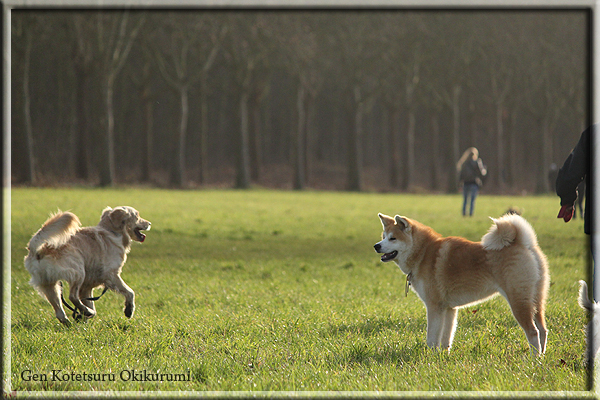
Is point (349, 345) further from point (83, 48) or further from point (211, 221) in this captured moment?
point (83, 48)

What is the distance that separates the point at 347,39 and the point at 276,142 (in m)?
20.6

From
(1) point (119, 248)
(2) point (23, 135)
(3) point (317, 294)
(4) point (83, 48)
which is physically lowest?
(3) point (317, 294)

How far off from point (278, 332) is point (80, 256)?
2326 millimetres

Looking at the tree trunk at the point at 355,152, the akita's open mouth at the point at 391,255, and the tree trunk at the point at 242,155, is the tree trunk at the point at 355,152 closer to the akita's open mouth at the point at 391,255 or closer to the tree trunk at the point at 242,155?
the tree trunk at the point at 242,155

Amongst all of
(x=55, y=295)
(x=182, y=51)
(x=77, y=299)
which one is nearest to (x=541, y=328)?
(x=77, y=299)

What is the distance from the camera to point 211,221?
690 inches

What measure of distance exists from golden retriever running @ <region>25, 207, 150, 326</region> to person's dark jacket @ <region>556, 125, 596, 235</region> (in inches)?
177

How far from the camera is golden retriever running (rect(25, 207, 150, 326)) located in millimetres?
5727

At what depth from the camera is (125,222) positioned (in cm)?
Result: 650

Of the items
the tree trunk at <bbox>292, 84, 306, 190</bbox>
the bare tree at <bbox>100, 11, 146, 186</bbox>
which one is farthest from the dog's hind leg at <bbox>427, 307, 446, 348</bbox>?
the tree trunk at <bbox>292, 84, 306, 190</bbox>

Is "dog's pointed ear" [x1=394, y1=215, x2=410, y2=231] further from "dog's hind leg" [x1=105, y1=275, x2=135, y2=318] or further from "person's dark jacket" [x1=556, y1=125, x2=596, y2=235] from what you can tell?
"dog's hind leg" [x1=105, y1=275, x2=135, y2=318]

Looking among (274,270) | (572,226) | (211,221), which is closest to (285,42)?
(211,221)

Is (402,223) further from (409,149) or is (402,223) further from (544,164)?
(544,164)

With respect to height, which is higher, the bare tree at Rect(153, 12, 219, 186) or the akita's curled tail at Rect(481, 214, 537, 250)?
the bare tree at Rect(153, 12, 219, 186)
